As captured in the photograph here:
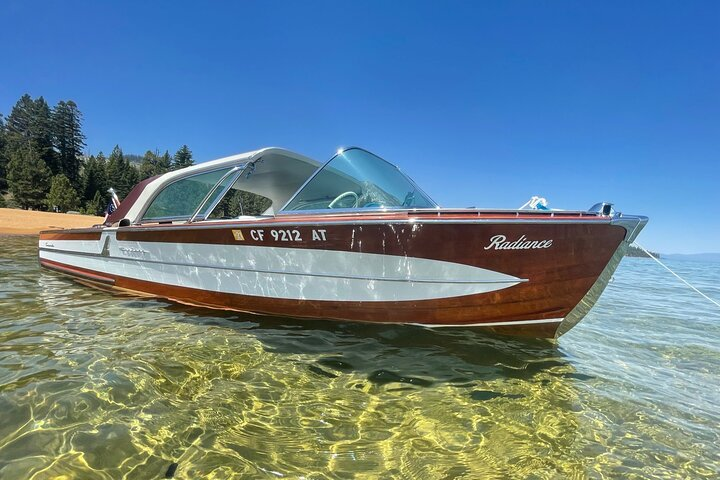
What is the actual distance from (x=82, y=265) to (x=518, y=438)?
8.59 m

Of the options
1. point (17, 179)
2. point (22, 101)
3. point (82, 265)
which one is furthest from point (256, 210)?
point (22, 101)

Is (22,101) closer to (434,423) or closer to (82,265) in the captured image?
(82,265)

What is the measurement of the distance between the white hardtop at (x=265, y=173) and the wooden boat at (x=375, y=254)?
4cm

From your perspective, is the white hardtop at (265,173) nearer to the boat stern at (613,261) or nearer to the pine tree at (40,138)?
the boat stern at (613,261)

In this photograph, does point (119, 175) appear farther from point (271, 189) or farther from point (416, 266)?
point (416, 266)

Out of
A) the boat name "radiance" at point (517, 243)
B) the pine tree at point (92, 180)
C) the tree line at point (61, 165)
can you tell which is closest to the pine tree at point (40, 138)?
the tree line at point (61, 165)

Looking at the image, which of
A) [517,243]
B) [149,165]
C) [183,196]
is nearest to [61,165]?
[149,165]

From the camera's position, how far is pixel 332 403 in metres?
2.97

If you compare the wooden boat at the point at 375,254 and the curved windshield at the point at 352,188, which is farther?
the curved windshield at the point at 352,188

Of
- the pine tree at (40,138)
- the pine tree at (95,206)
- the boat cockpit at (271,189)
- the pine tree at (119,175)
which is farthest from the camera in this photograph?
the pine tree at (119,175)

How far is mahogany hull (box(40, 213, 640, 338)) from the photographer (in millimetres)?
3729

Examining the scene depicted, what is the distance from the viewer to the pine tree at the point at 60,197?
5188 cm

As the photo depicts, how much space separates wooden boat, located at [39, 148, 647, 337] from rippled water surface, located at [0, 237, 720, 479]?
490 millimetres

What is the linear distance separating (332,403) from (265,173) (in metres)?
4.47
